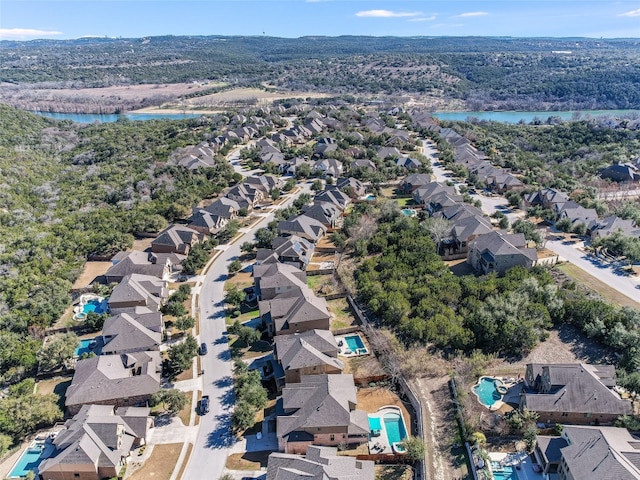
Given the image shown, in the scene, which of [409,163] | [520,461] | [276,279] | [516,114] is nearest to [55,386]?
[276,279]

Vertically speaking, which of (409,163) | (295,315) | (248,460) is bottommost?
(248,460)

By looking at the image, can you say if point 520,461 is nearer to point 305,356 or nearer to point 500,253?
→ point 305,356

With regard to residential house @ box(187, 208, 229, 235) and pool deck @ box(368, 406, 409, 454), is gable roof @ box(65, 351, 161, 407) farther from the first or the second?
residential house @ box(187, 208, 229, 235)

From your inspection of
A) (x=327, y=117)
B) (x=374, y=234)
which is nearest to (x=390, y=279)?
(x=374, y=234)

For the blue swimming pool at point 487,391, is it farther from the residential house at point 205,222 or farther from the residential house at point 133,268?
the residential house at point 205,222

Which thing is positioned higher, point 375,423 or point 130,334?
point 130,334

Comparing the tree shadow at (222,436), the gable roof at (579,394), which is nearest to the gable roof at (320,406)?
the tree shadow at (222,436)

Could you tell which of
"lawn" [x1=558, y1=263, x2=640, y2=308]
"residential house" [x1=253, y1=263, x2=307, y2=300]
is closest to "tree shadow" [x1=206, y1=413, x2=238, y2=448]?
"residential house" [x1=253, y1=263, x2=307, y2=300]
